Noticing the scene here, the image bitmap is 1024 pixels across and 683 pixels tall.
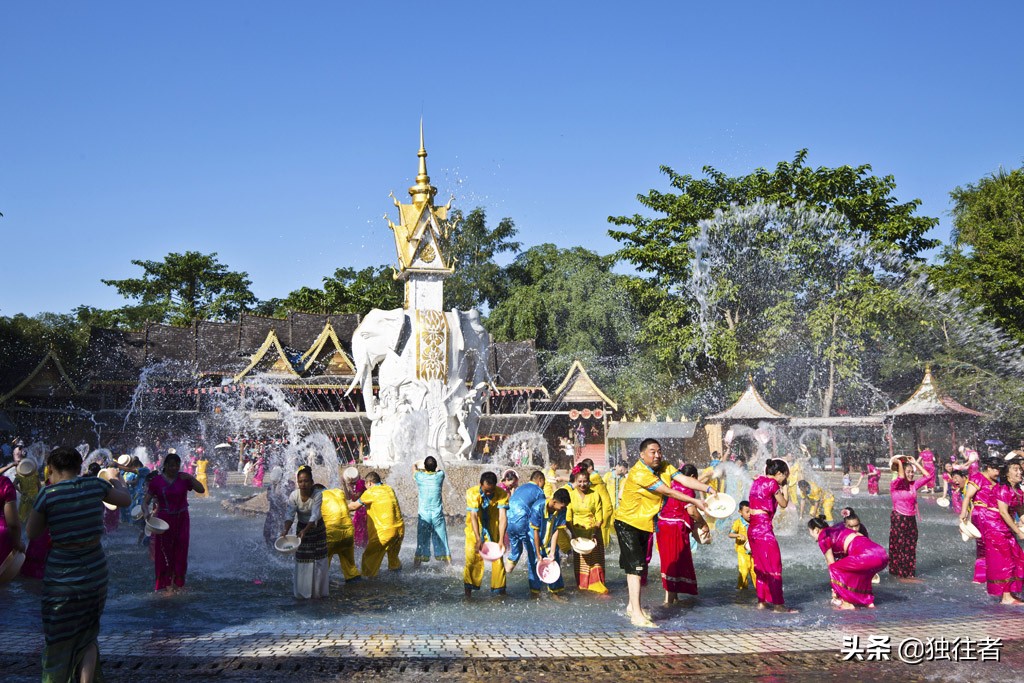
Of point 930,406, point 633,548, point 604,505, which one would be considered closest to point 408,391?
point 604,505

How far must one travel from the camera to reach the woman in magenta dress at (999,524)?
923 cm

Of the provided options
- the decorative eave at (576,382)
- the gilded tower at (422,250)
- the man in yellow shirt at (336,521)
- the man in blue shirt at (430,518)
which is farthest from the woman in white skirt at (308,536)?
the decorative eave at (576,382)

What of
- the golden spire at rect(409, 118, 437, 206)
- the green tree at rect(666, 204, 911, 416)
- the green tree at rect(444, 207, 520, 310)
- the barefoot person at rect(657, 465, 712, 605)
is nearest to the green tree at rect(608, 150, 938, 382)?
the green tree at rect(666, 204, 911, 416)

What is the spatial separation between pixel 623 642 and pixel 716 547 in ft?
22.3

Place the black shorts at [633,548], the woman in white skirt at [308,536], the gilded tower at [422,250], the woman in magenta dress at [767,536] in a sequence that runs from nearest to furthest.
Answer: the black shorts at [633,548] → the woman in magenta dress at [767,536] → the woman in white skirt at [308,536] → the gilded tower at [422,250]

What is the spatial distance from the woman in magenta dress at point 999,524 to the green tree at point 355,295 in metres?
43.6

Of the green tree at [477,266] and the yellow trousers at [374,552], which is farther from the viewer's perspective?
the green tree at [477,266]

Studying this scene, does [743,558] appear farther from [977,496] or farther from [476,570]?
[476,570]

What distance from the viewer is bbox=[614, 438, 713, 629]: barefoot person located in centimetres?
842

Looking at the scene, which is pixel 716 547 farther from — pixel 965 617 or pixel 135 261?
pixel 135 261

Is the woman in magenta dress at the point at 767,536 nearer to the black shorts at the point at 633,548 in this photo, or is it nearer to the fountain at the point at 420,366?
the black shorts at the point at 633,548

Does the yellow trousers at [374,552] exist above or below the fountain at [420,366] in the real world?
below

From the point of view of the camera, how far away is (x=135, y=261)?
61.2m

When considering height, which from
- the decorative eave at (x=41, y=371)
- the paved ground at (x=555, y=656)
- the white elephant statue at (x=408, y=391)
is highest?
the decorative eave at (x=41, y=371)
